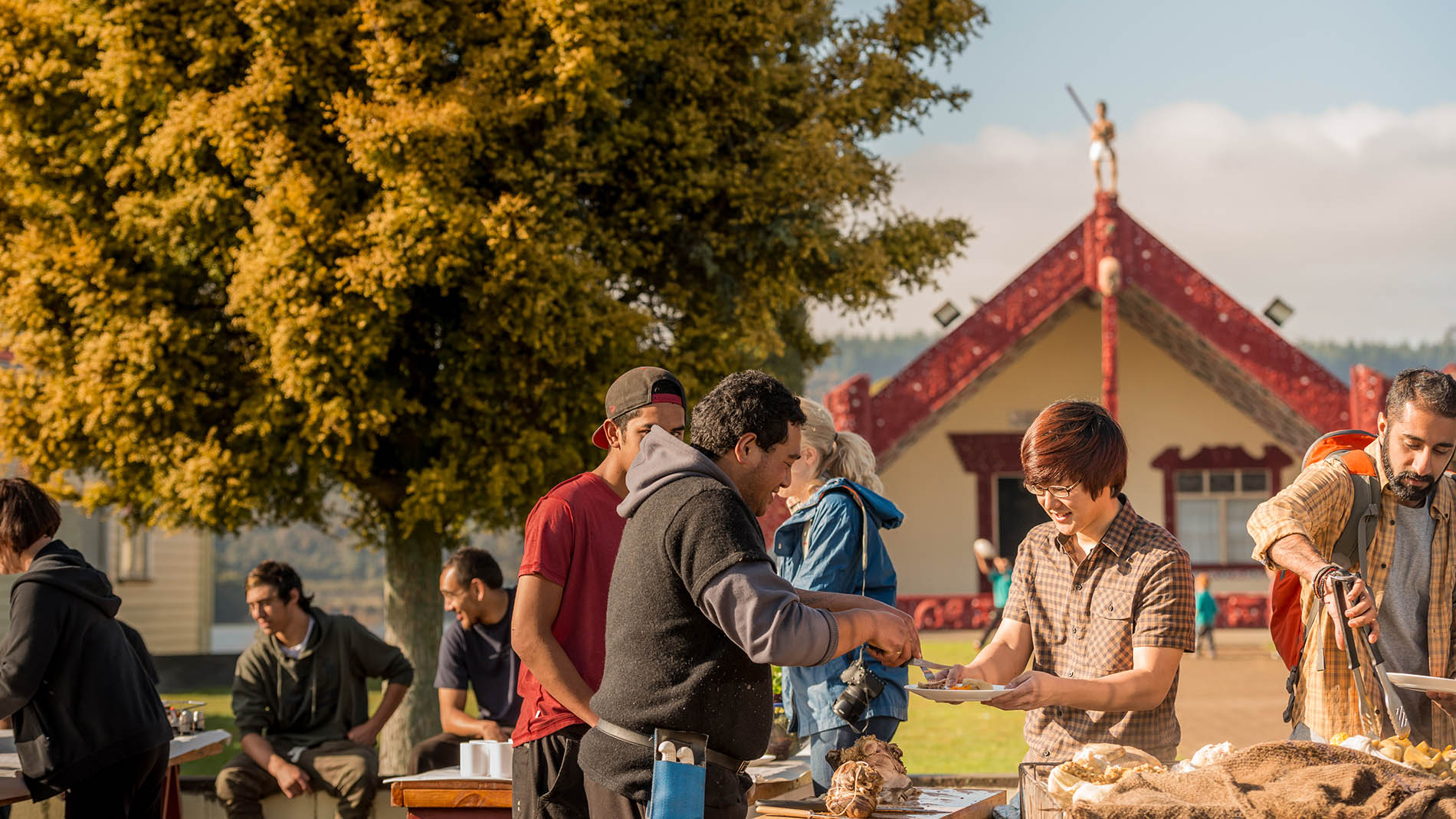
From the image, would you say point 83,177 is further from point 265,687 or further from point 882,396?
point 882,396

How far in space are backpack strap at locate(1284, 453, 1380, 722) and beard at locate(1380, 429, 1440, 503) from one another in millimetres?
47

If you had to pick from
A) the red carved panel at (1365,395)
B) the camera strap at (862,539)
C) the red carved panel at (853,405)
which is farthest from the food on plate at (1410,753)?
the red carved panel at (1365,395)

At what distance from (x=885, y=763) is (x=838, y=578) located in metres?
0.78

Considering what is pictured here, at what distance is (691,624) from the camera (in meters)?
2.94

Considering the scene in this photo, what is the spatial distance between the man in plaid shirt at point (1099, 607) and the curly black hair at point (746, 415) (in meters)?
0.63

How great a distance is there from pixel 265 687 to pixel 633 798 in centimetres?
421

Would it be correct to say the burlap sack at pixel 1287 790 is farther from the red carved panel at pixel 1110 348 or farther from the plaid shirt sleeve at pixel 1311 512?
the red carved panel at pixel 1110 348

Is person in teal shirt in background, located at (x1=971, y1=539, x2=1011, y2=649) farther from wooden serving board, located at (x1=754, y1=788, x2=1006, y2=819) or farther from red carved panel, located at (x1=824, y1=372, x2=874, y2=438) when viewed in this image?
wooden serving board, located at (x1=754, y1=788, x2=1006, y2=819)

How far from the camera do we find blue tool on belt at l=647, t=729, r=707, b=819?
2920mm

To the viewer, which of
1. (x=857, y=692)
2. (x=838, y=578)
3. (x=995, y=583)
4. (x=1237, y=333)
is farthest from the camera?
(x=1237, y=333)

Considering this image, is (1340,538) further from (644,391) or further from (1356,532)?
(644,391)

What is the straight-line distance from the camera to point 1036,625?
139 inches

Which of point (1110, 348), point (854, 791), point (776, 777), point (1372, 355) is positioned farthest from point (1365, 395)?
point (1372, 355)

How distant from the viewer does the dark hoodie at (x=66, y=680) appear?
445 centimetres
